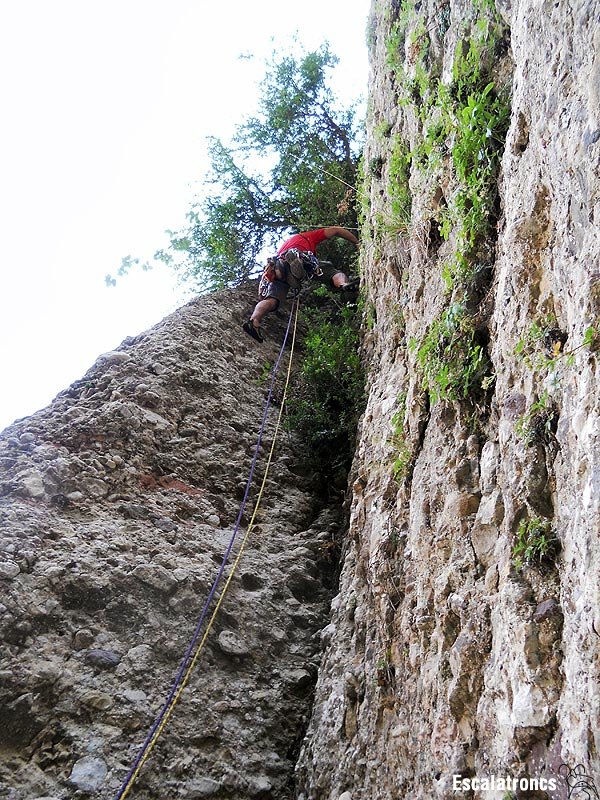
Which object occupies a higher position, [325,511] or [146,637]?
[325,511]

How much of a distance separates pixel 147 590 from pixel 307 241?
19.8 feet

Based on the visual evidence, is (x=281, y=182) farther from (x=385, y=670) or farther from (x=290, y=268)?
(x=385, y=670)

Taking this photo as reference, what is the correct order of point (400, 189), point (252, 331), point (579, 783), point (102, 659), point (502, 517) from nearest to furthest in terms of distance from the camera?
point (579, 783) → point (502, 517) → point (102, 659) → point (400, 189) → point (252, 331)

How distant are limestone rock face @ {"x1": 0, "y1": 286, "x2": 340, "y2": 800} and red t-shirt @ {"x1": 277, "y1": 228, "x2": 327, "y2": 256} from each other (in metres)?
3.24

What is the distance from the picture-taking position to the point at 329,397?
22.1 feet

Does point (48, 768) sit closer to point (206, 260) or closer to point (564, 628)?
point (564, 628)

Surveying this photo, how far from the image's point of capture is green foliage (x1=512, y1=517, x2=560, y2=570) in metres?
2.35

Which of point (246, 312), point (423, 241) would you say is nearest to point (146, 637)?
point (423, 241)

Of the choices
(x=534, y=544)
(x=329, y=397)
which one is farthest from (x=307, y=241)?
(x=534, y=544)

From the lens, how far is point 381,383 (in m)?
5.49

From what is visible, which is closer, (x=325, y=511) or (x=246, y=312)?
(x=325, y=511)

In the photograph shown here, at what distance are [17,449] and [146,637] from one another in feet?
6.28

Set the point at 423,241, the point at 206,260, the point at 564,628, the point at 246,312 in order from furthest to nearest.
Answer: the point at 206,260 → the point at 246,312 → the point at 423,241 → the point at 564,628

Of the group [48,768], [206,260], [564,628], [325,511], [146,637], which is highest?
[206,260]
